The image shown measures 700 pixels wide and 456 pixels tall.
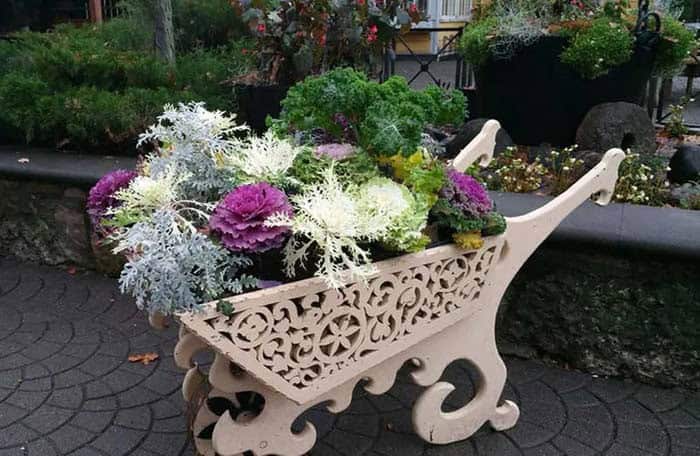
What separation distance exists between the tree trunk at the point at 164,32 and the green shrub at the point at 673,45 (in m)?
3.27

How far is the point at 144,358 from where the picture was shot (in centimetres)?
292

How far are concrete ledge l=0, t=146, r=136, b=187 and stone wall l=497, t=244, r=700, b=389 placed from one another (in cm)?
230

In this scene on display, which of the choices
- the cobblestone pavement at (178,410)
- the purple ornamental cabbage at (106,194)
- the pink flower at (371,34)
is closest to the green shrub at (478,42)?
Answer: the pink flower at (371,34)

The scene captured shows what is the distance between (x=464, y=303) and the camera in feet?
6.77

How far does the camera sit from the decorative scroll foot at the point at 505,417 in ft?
7.76

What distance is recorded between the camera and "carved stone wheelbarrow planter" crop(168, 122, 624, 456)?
5.40 ft

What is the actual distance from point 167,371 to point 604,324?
1.81 meters

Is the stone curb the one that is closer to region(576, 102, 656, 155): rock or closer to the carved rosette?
the carved rosette

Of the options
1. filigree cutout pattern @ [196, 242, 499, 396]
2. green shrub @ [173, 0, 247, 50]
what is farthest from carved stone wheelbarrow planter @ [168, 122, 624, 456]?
green shrub @ [173, 0, 247, 50]

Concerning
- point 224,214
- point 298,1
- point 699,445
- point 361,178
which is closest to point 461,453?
point 699,445

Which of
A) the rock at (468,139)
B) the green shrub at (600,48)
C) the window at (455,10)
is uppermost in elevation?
the window at (455,10)

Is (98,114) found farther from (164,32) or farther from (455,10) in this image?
(455,10)

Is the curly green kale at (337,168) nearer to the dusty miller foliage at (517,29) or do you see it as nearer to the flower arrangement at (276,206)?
the flower arrangement at (276,206)

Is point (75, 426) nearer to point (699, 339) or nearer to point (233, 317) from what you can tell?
point (233, 317)
